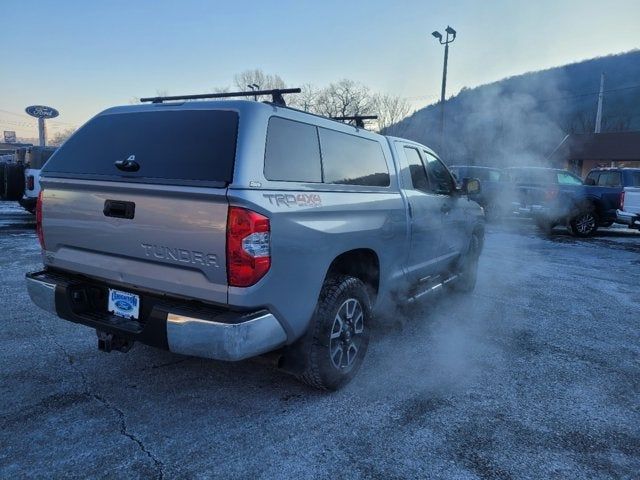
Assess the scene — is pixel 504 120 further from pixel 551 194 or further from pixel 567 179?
pixel 551 194

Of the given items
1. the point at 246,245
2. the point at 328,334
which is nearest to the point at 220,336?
the point at 246,245

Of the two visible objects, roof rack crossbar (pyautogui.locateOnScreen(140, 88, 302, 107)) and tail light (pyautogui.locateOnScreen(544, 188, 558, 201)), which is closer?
roof rack crossbar (pyautogui.locateOnScreen(140, 88, 302, 107))

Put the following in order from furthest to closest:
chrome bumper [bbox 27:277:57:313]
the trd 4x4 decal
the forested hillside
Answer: the forested hillside, chrome bumper [bbox 27:277:57:313], the trd 4x4 decal

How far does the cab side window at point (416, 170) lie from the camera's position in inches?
162

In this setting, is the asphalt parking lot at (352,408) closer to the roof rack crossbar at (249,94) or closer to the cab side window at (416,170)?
the cab side window at (416,170)

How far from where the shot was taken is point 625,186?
11820 millimetres

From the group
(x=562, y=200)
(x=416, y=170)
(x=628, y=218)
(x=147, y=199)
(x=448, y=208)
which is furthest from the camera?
(x=562, y=200)

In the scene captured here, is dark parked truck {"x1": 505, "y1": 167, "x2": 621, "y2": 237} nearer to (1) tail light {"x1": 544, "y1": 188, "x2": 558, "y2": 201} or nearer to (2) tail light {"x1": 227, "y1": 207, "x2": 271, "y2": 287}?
(1) tail light {"x1": 544, "y1": 188, "x2": 558, "y2": 201}

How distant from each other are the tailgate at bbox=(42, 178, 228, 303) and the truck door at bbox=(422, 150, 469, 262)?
2.76m

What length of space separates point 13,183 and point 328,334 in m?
10.9

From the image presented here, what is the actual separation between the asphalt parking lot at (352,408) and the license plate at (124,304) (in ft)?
1.92

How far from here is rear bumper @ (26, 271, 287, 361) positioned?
2221 mm

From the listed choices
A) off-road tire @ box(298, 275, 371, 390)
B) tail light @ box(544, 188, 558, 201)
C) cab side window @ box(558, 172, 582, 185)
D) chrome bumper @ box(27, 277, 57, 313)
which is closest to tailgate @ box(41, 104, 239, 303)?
chrome bumper @ box(27, 277, 57, 313)

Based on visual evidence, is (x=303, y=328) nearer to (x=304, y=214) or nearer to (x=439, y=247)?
(x=304, y=214)
